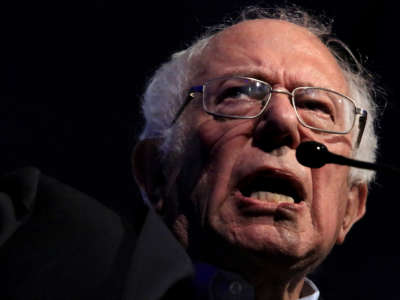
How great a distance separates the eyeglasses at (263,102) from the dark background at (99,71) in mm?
753

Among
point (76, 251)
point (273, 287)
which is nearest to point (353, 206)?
point (273, 287)

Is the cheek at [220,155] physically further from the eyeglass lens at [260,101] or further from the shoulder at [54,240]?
the shoulder at [54,240]

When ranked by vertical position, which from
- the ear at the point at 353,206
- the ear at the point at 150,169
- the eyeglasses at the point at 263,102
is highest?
the eyeglasses at the point at 263,102

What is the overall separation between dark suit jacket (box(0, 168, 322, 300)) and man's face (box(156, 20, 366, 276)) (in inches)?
15.4

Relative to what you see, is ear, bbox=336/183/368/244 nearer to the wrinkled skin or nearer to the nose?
the wrinkled skin

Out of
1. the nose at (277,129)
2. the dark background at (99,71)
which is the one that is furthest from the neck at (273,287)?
the dark background at (99,71)

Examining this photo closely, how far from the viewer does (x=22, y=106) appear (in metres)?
1.92

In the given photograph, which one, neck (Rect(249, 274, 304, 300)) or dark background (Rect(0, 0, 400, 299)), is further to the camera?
dark background (Rect(0, 0, 400, 299))

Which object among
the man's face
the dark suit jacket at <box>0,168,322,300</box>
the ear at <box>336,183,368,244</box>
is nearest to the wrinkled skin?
the man's face

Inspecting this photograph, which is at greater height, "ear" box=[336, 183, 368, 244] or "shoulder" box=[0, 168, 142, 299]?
"shoulder" box=[0, 168, 142, 299]

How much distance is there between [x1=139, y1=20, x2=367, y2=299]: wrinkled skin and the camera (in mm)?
1154

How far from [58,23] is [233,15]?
0.75 m

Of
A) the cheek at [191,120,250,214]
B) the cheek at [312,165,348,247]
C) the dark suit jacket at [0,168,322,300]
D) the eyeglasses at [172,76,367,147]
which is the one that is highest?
the dark suit jacket at [0,168,322,300]

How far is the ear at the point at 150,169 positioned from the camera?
1.41m
